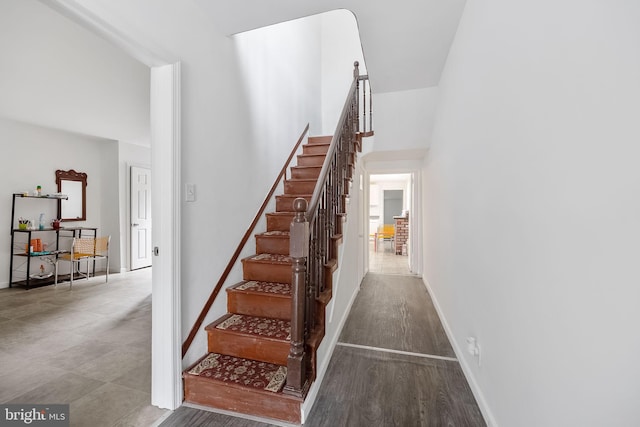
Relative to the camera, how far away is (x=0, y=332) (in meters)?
2.67

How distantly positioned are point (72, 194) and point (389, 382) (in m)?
6.10

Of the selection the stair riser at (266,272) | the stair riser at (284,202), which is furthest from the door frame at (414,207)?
the stair riser at (266,272)

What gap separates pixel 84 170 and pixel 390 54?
581 cm

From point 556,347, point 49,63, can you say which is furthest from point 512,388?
point 49,63

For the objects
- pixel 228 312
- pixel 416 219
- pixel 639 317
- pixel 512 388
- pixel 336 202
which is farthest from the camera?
pixel 416 219

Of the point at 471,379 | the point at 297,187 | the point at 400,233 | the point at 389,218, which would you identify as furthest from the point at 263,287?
the point at 389,218

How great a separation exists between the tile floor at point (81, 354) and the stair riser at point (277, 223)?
5.06 ft

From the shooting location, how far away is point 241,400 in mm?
1614

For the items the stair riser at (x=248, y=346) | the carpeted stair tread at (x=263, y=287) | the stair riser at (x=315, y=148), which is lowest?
the stair riser at (x=248, y=346)

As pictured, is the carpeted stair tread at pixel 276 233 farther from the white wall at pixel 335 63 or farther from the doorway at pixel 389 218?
the doorway at pixel 389 218

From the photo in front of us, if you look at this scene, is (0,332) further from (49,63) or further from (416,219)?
(416,219)

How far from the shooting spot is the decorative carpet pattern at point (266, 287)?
2.15m

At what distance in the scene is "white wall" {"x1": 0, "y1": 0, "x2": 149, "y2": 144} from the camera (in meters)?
2.24

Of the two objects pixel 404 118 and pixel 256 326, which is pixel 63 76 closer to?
pixel 256 326
